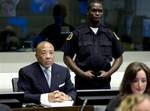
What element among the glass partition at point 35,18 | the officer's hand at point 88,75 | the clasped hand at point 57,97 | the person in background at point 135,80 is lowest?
the clasped hand at point 57,97

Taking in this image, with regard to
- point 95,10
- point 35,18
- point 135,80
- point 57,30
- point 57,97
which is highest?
point 95,10

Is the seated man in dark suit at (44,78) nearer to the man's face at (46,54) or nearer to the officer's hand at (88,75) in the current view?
the man's face at (46,54)

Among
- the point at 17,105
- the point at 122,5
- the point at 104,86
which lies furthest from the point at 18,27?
the point at 17,105

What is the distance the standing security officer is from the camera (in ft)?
16.2

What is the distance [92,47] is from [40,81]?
35.1 inches

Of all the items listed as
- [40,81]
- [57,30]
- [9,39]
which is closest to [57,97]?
[40,81]

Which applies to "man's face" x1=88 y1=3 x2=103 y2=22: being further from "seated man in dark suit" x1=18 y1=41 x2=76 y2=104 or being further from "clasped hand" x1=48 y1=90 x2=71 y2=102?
"clasped hand" x1=48 y1=90 x2=71 y2=102

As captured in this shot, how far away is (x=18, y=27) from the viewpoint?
715 cm

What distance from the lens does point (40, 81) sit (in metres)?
4.37

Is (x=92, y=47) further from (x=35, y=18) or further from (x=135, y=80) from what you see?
(x=35, y=18)

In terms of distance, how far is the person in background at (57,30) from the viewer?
7.16 meters

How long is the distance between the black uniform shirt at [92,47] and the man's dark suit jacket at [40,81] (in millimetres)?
552

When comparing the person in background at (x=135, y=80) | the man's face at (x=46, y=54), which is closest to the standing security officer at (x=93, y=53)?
the man's face at (x=46, y=54)

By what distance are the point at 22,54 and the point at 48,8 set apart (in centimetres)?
81
